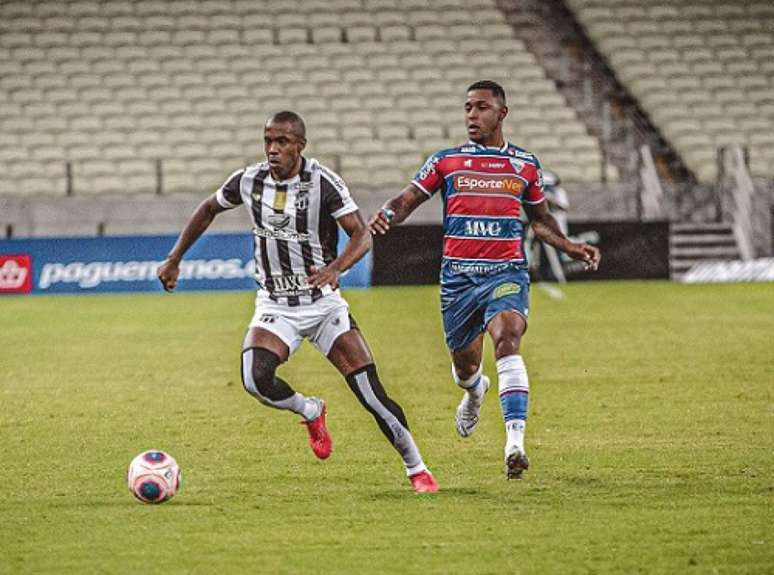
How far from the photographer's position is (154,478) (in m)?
7.94

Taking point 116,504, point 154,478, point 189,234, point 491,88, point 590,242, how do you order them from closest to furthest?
point 154,478 < point 116,504 < point 189,234 < point 491,88 < point 590,242

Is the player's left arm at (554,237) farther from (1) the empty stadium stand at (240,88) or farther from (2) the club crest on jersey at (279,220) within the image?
(1) the empty stadium stand at (240,88)

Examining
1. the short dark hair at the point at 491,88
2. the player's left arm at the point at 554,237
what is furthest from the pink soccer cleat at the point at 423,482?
the short dark hair at the point at 491,88

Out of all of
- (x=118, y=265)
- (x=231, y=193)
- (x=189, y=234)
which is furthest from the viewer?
(x=118, y=265)

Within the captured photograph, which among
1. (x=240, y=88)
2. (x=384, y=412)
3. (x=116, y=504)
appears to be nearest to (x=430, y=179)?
(x=384, y=412)

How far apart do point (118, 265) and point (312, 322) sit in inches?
741

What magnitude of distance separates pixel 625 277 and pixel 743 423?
54.8 feet

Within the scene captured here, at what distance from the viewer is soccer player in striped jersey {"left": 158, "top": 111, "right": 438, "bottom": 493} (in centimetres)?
844

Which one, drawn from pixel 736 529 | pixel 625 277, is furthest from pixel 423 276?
pixel 736 529

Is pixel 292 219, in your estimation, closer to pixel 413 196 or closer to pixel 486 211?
pixel 413 196

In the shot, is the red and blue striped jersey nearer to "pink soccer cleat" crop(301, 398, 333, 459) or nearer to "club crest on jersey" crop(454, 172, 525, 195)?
"club crest on jersey" crop(454, 172, 525, 195)

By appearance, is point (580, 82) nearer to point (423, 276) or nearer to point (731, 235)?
point (731, 235)

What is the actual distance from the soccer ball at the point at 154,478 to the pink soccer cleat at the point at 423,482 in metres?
1.23

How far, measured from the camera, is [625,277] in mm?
27656
